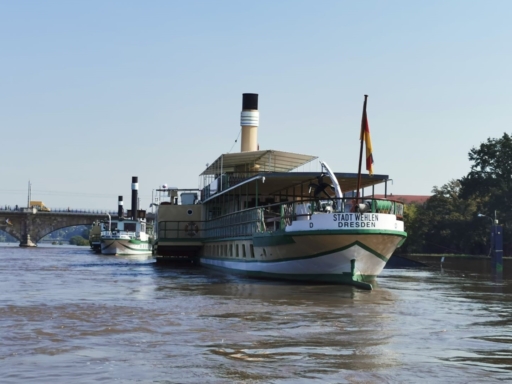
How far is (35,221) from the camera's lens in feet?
509

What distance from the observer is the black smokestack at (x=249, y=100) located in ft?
149

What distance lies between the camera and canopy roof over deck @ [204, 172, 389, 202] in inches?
1160

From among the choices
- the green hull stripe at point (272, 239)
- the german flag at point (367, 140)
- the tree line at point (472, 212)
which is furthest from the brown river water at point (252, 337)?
the tree line at point (472, 212)

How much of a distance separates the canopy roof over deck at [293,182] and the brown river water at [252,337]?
6180 millimetres

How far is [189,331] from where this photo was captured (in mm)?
14539

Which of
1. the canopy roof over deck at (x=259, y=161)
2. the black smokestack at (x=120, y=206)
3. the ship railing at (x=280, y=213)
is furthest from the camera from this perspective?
the black smokestack at (x=120, y=206)

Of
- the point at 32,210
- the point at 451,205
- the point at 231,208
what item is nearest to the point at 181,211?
the point at 231,208

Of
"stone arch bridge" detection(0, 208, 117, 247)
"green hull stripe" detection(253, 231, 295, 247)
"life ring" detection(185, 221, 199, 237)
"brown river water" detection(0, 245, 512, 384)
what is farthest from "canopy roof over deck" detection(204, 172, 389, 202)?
"stone arch bridge" detection(0, 208, 117, 247)

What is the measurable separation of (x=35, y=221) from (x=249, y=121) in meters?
117

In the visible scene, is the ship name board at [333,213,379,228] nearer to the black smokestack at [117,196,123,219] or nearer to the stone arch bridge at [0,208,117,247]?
the black smokestack at [117,196,123,219]

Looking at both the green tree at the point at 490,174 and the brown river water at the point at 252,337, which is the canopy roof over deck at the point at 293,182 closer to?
the brown river water at the point at 252,337

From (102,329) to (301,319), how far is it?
13.2 feet

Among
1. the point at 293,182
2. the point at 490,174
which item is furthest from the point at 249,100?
the point at 490,174

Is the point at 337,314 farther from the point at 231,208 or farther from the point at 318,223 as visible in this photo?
the point at 231,208
